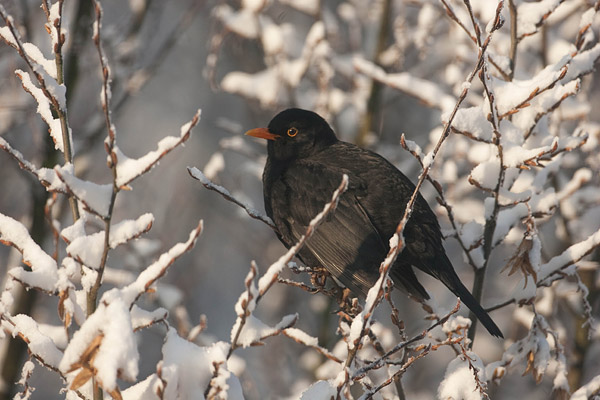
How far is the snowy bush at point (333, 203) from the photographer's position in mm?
1671

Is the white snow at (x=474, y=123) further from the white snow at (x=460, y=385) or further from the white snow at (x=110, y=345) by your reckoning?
the white snow at (x=110, y=345)

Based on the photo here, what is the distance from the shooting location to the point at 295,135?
4285mm

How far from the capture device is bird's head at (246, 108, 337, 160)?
14.0 feet

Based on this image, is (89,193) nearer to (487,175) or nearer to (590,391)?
(487,175)

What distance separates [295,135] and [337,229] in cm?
91

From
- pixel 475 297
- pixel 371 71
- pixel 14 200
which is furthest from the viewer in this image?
pixel 14 200

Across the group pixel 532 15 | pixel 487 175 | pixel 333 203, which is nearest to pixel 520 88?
pixel 487 175

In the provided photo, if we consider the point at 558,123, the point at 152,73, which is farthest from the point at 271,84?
the point at 558,123

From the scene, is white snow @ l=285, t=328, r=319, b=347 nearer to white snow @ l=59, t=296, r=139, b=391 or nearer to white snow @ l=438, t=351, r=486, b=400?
white snow @ l=438, t=351, r=486, b=400

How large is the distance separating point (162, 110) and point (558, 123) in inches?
550

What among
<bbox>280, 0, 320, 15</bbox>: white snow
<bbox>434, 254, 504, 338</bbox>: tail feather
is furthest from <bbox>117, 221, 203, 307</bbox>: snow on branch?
<bbox>280, 0, 320, 15</bbox>: white snow

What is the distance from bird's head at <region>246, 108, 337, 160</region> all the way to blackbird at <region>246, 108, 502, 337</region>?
0.17 metres

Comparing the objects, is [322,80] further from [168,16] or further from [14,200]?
[168,16]

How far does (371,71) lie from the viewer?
13.9 feet
